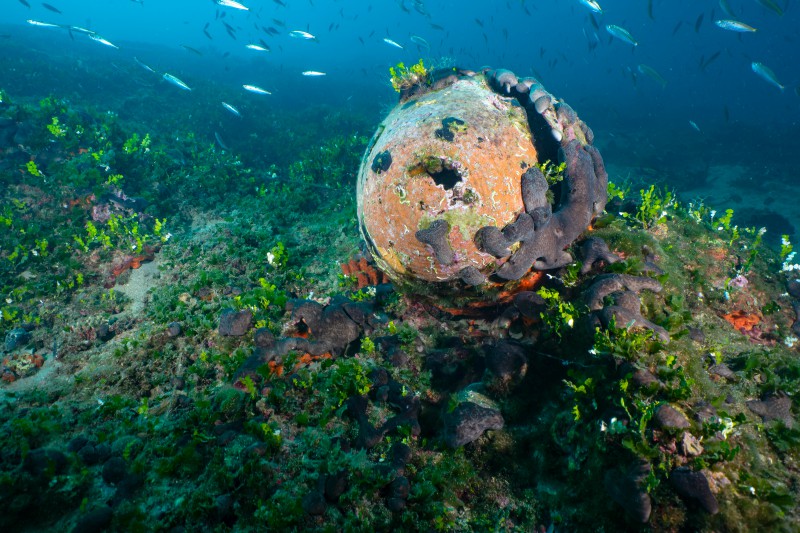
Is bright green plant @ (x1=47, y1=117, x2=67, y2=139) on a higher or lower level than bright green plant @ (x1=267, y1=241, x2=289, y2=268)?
higher

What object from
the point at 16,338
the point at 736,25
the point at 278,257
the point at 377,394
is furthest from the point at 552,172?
the point at 736,25

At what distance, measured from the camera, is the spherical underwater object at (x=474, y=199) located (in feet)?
15.9

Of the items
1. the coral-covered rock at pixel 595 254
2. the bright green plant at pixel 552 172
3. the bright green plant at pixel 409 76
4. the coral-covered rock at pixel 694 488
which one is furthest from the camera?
the bright green plant at pixel 409 76

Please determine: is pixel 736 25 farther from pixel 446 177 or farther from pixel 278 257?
pixel 278 257

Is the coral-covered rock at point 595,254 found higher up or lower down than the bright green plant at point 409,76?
lower down

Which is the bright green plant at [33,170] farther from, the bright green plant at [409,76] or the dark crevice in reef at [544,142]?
the dark crevice in reef at [544,142]

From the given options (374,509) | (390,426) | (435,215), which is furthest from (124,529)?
(435,215)

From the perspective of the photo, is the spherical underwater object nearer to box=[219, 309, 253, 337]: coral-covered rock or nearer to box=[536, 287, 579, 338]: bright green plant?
box=[536, 287, 579, 338]: bright green plant

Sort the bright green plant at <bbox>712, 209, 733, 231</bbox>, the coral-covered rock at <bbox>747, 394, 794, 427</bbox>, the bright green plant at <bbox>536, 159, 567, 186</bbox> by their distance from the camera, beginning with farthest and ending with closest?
the bright green plant at <bbox>712, 209, 733, 231</bbox>
the bright green plant at <bbox>536, 159, 567, 186</bbox>
the coral-covered rock at <bbox>747, 394, 794, 427</bbox>

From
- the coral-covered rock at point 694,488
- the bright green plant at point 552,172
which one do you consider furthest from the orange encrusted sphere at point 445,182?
the coral-covered rock at point 694,488

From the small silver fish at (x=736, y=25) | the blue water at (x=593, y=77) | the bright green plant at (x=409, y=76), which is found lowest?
the blue water at (x=593, y=77)

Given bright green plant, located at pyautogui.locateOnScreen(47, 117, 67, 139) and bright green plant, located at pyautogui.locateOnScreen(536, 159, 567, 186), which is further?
bright green plant, located at pyautogui.locateOnScreen(47, 117, 67, 139)

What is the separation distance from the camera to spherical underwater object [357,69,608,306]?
4836 millimetres

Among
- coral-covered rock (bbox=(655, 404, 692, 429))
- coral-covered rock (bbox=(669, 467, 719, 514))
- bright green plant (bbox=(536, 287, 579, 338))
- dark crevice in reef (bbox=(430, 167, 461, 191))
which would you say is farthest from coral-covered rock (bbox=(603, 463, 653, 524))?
dark crevice in reef (bbox=(430, 167, 461, 191))
